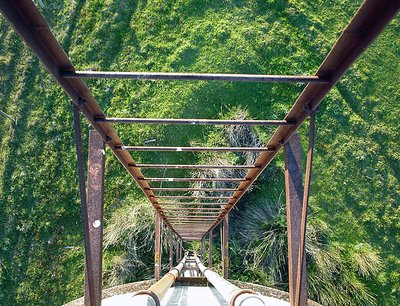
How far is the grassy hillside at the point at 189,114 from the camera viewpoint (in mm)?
9023

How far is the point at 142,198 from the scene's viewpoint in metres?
9.21

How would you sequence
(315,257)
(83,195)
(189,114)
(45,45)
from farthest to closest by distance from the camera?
(189,114), (315,257), (83,195), (45,45)

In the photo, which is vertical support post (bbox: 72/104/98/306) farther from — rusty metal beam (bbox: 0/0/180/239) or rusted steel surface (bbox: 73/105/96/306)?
rusty metal beam (bbox: 0/0/180/239)

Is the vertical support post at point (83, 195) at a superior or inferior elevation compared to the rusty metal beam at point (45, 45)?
inferior

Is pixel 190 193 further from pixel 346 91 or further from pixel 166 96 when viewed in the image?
pixel 346 91

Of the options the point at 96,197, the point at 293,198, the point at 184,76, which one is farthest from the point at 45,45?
the point at 293,198

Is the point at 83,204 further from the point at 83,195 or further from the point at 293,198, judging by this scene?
the point at 293,198

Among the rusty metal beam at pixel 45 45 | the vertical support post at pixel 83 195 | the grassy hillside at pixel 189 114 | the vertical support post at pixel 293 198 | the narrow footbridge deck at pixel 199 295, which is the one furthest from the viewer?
the grassy hillside at pixel 189 114

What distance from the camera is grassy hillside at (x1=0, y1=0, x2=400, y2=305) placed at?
9023 millimetres

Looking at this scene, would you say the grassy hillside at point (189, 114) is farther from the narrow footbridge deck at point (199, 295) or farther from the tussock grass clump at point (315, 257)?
the narrow footbridge deck at point (199, 295)

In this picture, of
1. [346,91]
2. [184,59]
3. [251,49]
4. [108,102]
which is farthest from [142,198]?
[346,91]

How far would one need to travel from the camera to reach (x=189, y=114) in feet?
30.0

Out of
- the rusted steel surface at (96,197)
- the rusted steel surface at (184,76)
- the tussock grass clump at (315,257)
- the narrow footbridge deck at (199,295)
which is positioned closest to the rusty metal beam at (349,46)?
the rusted steel surface at (184,76)

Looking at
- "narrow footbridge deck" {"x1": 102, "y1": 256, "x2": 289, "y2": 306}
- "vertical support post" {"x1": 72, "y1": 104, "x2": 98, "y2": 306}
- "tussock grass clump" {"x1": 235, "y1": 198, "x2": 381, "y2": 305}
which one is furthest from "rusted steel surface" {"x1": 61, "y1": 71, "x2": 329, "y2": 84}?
"tussock grass clump" {"x1": 235, "y1": 198, "x2": 381, "y2": 305}
